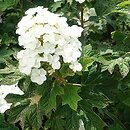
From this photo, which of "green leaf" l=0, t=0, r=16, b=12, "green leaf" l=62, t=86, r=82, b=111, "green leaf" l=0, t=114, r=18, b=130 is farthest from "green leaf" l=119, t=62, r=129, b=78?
"green leaf" l=0, t=0, r=16, b=12

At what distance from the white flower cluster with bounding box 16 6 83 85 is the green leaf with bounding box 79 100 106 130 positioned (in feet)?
0.82

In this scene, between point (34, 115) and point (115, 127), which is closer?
point (34, 115)

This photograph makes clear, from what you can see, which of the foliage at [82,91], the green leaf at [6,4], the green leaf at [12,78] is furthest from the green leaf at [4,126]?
the green leaf at [6,4]

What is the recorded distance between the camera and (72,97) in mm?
2441

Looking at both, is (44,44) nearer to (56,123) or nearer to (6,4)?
(56,123)

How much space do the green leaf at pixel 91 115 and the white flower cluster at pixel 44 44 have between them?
0.25 metres

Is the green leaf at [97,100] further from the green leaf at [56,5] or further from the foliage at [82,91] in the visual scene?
the green leaf at [56,5]

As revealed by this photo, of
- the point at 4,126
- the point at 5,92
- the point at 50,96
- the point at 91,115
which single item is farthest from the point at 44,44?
the point at 4,126

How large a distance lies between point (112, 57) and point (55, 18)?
2.13 ft

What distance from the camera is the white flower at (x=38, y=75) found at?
7.75 ft

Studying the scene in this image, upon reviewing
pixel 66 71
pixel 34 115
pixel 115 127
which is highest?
pixel 66 71

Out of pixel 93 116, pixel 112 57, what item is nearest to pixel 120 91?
pixel 112 57

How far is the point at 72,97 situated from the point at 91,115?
191 mm

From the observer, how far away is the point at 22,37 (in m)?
2.34
